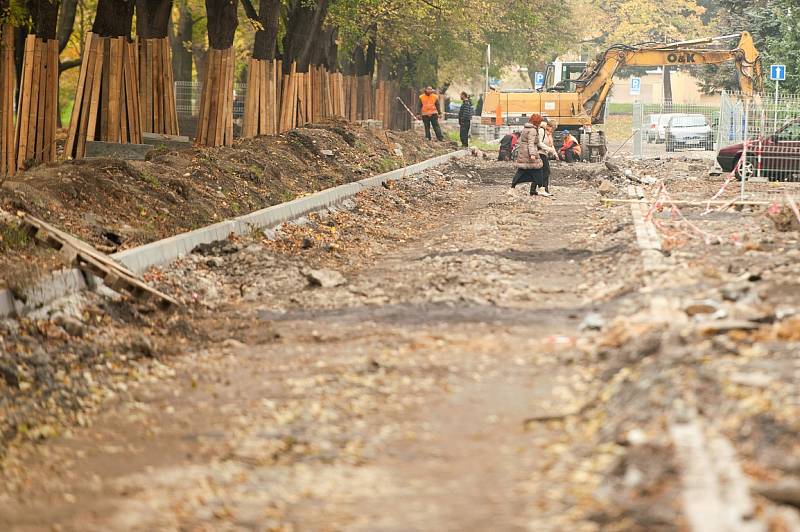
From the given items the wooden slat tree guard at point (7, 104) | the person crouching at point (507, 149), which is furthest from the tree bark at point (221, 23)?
the person crouching at point (507, 149)

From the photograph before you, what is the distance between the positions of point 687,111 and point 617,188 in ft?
55.9

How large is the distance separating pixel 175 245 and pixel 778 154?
16.8m

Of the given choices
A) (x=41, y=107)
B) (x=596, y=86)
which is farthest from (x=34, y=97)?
(x=596, y=86)

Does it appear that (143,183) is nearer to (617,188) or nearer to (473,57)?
(617,188)

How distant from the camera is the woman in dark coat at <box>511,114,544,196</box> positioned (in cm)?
2706

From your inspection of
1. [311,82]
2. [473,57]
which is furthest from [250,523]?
[473,57]

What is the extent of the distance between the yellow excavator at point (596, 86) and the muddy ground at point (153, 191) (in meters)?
19.3

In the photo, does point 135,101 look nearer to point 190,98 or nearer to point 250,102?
point 250,102

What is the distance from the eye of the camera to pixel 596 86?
46500 millimetres

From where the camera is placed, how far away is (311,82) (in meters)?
34.0

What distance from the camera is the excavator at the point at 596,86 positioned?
45.0m

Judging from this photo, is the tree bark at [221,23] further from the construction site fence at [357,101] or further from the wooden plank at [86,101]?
the wooden plank at [86,101]

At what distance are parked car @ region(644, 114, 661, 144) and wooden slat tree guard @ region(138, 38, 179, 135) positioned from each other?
2800 centimetres

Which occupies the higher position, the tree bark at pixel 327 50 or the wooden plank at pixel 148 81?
the tree bark at pixel 327 50
